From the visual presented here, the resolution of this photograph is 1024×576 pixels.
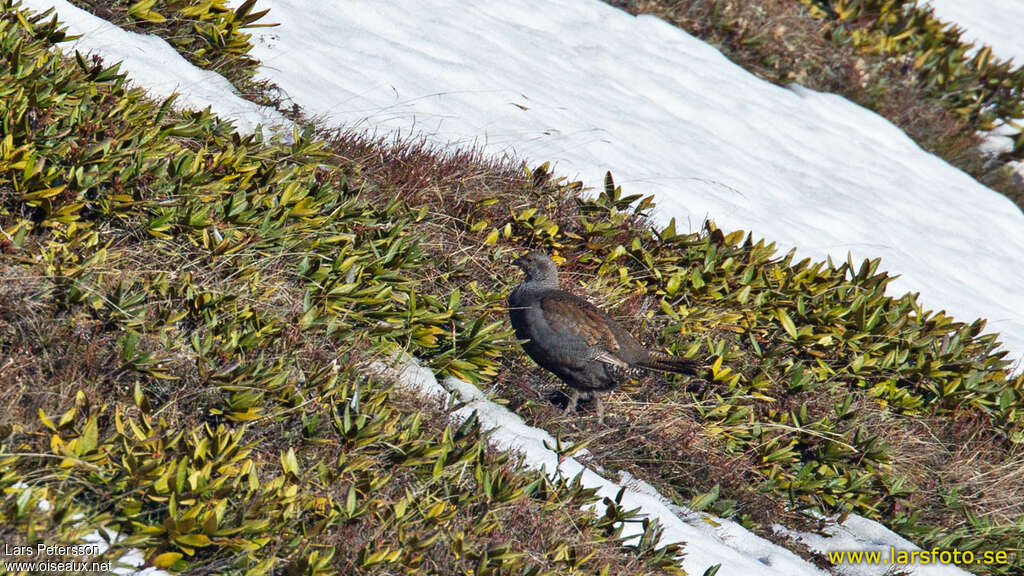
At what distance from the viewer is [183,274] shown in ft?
14.5

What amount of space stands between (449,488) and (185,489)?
1122 millimetres

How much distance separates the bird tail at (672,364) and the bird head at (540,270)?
72cm

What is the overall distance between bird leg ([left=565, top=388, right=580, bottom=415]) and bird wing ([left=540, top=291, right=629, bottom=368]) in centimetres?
35

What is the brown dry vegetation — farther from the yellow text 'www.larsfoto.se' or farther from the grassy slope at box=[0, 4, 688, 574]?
the grassy slope at box=[0, 4, 688, 574]

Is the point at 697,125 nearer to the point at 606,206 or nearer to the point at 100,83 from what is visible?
the point at 606,206

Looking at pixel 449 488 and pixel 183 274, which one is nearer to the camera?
pixel 449 488

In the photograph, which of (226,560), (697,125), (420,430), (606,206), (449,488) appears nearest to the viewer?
(226,560)

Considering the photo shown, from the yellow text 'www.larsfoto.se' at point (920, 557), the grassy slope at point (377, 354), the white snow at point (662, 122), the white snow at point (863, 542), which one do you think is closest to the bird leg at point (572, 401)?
the grassy slope at point (377, 354)

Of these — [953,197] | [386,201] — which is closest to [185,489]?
[386,201]

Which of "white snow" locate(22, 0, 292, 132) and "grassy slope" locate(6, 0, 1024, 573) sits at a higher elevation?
"white snow" locate(22, 0, 292, 132)

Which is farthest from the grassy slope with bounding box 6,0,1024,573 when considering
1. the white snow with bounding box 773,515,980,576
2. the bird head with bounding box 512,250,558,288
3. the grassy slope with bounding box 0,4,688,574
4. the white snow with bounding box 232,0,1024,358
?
the white snow with bounding box 232,0,1024,358

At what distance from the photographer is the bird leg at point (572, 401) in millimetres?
5459

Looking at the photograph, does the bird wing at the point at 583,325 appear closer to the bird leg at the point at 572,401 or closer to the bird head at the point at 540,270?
the bird head at the point at 540,270

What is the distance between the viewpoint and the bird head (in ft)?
18.0
